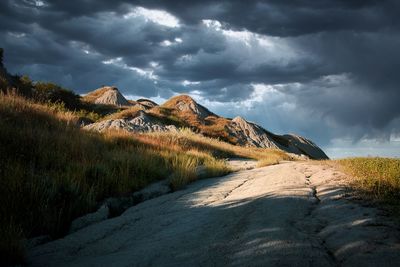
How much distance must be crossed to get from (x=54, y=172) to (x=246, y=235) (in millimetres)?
4195

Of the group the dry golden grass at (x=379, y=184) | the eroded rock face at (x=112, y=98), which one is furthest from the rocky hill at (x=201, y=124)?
the dry golden grass at (x=379, y=184)

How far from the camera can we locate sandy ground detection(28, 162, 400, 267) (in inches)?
124

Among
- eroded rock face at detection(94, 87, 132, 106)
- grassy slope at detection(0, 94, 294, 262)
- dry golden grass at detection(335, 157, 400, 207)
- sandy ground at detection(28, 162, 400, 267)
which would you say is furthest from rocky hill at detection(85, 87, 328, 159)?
sandy ground at detection(28, 162, 400, 267)

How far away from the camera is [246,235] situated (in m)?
3.77

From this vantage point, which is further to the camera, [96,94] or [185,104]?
[96,94]

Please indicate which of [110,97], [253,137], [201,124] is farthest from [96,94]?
[253,137]

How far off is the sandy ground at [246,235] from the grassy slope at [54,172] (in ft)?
1.71

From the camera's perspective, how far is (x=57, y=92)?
31688 millimetres

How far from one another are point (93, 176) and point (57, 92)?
26559 mm

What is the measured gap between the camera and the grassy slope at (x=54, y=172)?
4.98 metres

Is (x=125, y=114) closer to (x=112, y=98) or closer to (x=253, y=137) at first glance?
(x=253, y=137)

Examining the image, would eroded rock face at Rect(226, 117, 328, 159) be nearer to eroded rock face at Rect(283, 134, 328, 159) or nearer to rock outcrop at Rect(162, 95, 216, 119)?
eroded rock face at Rect(283, 134, 328, 159)

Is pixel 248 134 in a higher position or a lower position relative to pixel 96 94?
lower

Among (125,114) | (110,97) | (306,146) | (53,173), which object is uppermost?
(110,97)
